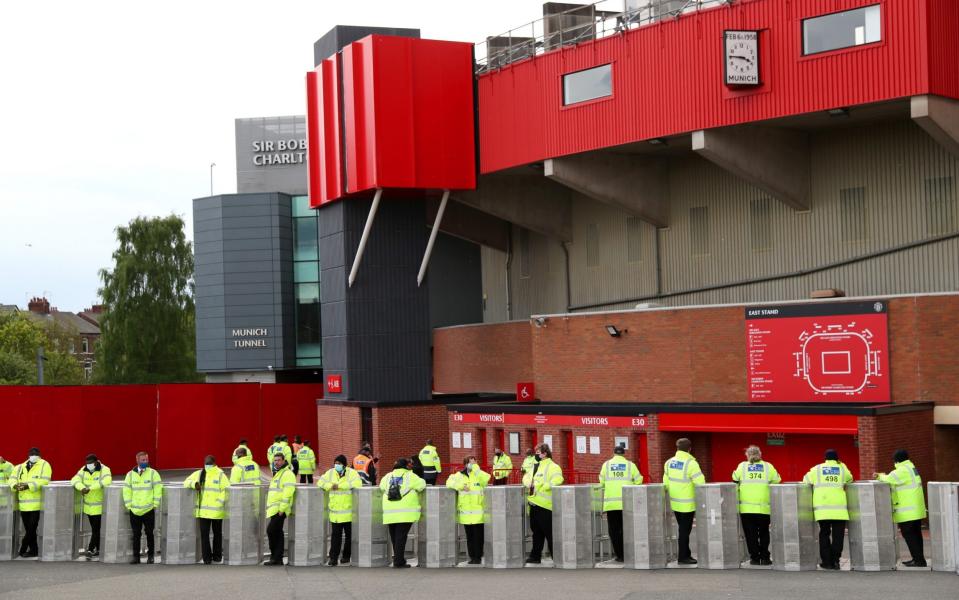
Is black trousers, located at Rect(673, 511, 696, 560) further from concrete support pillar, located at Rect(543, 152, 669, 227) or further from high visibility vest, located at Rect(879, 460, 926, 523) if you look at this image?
concrete support pillar, located at Rect(543, 152, 669, 227)

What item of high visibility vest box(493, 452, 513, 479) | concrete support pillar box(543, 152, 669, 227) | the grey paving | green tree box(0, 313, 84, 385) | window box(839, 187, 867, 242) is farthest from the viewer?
green tree box(0, 313, 84, 385)

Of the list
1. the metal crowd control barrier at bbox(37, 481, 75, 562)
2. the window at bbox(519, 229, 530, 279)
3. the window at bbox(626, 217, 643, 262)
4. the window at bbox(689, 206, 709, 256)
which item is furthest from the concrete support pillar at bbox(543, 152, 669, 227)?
the metal crowd control barrier at bbox(37, 481, 75, 562)

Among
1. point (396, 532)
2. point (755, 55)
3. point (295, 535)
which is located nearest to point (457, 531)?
point (396, 532)

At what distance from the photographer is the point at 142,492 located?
20.4m

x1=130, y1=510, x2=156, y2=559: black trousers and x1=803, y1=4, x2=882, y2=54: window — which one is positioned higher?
x1=803, y1=4, x2=882, y2=54: window

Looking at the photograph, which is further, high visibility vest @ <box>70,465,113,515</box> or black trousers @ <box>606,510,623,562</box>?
high visibility vest @ <box>70,465,113,515</box>

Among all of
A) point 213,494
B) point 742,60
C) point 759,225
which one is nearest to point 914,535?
point 213,494

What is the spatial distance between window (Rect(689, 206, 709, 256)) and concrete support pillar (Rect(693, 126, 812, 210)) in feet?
10.5

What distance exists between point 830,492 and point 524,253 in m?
24.7

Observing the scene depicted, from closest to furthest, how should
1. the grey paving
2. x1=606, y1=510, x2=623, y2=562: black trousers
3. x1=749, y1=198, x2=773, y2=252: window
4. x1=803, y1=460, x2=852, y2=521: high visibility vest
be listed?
the grey paving, x1=803, y1=460, x2=852, y2=521: high visibility vest, x1=606, y1=510, x2=623, y2=562: black trousers, x1=749, y1=198, x2=773, y2=252: window

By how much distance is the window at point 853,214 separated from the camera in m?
30.4

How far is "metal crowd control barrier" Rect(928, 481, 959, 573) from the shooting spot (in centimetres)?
1684

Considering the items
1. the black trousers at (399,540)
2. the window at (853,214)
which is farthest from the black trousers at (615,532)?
the window at (853,214)

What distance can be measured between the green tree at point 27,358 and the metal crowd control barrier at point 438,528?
63520mm
